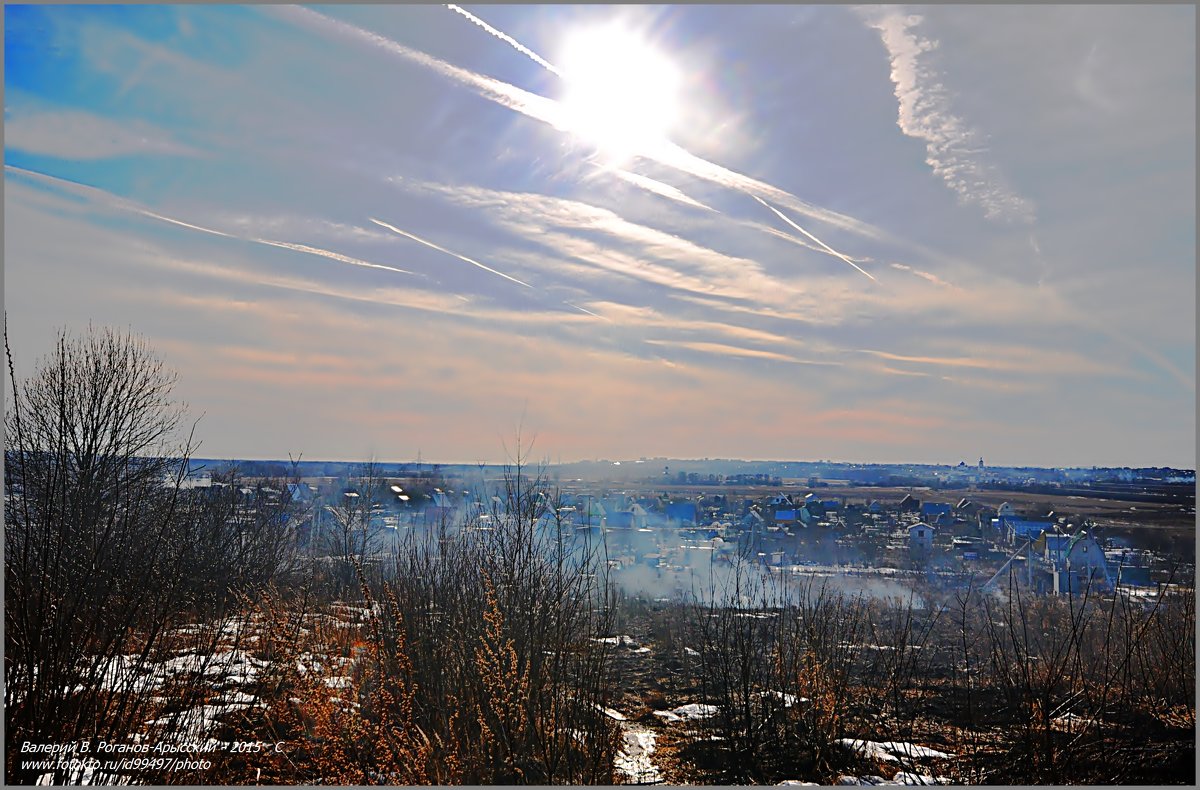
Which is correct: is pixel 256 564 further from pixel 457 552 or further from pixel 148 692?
pixel 148 692

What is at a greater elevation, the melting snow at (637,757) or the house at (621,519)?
the house at (621,519)

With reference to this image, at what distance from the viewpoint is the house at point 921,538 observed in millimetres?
12055

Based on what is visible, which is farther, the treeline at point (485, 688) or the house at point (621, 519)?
the house at point (621, 519)

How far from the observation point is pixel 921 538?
12219 millimetres

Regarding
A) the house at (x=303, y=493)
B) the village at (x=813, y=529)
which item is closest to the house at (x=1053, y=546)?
the village at (x=813, y=529)

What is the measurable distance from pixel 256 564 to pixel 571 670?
8968mm

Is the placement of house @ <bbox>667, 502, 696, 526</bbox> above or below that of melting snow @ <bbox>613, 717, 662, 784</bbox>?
above

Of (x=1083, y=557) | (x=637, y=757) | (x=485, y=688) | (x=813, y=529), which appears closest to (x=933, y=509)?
(x=813, y=529)

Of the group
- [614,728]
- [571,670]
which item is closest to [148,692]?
[571,670]

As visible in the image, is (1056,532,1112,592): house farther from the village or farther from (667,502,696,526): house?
(667,502,696,526): house

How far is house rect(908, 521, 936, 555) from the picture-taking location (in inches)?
475

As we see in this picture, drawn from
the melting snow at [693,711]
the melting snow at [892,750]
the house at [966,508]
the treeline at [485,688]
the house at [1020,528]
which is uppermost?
the house at [966,508]

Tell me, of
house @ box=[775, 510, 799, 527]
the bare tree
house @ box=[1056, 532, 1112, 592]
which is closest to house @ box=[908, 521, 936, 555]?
house @ box=[775, 510, 799, 527]

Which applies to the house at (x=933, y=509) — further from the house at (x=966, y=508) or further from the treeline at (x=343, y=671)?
the treeline at (x=343, y=671)
